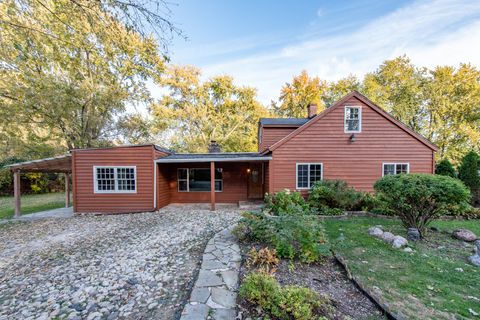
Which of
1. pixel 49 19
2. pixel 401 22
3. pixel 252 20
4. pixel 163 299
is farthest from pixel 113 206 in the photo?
pixel 401 22

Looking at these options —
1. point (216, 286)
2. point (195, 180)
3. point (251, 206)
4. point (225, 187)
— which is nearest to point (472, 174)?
point (251, 206)

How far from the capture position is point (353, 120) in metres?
9.65

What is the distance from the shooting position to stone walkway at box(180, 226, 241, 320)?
2441mm

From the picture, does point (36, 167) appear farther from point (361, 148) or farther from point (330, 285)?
point (361, 148)

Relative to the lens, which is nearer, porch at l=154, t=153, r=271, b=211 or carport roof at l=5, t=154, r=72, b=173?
carport roof at l=5, t=154, r=72, b=173

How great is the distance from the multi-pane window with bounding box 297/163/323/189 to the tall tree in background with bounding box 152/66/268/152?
46.5ft

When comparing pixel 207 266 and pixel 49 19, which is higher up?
pixel 49 19

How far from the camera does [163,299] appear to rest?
2918 millimetres

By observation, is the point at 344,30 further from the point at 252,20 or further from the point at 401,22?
the point at 252,20

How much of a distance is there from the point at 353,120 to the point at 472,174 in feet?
20.2

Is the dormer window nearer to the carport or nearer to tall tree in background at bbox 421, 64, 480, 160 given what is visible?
the carport

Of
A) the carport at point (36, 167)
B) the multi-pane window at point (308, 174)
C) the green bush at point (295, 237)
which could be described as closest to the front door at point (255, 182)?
the multi-pane window at point (308, 174)

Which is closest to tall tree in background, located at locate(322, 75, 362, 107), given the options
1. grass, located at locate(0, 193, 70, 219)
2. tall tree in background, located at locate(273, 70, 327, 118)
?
tall tree in background, located at locate(273, 70, 327, 118)

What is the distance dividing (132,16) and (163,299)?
4407mm
